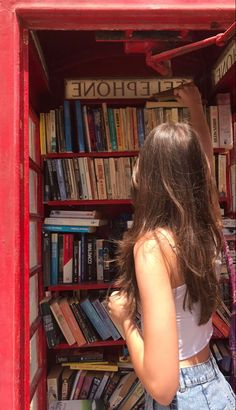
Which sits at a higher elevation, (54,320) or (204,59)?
(204,59)

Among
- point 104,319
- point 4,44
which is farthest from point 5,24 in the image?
point 104,319

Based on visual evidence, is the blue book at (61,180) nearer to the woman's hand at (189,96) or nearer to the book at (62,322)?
the book at (62,322)

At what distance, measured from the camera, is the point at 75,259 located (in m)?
2.38

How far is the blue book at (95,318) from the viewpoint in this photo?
232 centimetres

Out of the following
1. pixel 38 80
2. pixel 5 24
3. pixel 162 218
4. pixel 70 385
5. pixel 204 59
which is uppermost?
pixel 204 59

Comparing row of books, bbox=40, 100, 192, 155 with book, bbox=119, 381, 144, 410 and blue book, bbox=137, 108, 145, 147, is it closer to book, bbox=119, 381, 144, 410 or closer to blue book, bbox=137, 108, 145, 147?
blue book, bbox=137, 108, 145, 147

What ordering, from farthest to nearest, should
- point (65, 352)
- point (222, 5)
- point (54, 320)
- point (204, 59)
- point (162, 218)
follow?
point (204, 59)
point (65, 352)
point (54, 320)
point (222, 5)
point (162, 218)

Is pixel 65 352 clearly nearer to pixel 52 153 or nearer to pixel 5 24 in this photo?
pixel 52 153

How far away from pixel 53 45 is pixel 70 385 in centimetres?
202

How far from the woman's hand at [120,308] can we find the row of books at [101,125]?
1335 mm

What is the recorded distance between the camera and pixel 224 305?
236cm

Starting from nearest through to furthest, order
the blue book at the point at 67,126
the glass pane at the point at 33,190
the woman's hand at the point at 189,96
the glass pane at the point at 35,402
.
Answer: the woman's hand at the point at 189,96 → the glass pane at the point at 35,402 → the glass pane at the point at 33,190 → the blue book at the point at 67,126

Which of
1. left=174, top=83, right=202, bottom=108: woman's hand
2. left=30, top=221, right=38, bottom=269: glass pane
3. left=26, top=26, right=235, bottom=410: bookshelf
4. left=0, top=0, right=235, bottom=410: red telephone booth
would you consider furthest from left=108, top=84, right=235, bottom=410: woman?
left=26, top=26, right=235, bottom=410: bookshelf

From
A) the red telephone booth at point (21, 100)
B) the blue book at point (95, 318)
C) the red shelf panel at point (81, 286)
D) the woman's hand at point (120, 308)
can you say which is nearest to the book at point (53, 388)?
the blue book at point (95, 318)
